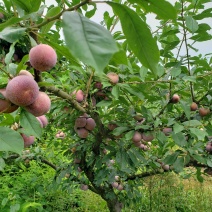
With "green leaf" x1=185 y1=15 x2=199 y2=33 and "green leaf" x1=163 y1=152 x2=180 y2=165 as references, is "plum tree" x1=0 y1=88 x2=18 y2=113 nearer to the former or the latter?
"green leaf" x1=185 y1=15 x2=199 y2=33

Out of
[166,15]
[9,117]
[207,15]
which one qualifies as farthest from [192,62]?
[166,15]

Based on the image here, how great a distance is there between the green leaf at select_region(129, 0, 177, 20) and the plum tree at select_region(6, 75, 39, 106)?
11.2 inches

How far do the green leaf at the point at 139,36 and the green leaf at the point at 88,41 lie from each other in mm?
39

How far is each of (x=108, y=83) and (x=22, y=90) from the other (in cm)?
58

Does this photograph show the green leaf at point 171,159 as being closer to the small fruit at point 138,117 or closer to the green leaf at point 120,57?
the small fruit at point 138,117

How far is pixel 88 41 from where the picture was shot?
0.87 feet

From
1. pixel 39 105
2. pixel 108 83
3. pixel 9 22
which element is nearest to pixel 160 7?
pixel 9 22

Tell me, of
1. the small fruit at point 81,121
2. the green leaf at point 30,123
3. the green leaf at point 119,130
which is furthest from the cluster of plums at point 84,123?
the green leaf at point 30,123

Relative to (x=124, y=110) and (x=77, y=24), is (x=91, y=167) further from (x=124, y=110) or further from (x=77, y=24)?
(x=77, y=24)

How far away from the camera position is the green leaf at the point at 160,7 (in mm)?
310

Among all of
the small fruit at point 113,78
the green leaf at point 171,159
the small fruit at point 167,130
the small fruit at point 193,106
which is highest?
the small fruit at point 113,78

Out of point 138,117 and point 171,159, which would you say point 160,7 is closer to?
point 138,117

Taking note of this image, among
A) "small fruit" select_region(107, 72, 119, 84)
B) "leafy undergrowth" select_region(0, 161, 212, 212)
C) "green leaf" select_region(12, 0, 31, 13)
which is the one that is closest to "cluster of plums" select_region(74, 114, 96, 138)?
"small fruit" select_region(107, 72, 119, 84)

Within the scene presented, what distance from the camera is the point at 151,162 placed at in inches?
83.0
